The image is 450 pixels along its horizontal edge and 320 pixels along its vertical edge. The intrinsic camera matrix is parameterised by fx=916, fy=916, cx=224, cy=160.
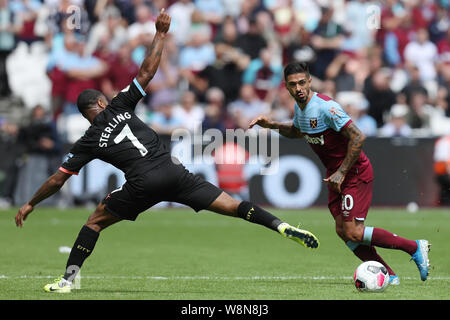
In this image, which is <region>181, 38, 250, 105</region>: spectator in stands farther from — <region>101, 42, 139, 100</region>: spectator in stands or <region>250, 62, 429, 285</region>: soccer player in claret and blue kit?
<region>250, 62, 429, 285</region>: soccer player in claret and blue kit

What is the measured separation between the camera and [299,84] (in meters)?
9.06

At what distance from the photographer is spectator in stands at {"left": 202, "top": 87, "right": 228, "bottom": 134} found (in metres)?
19.7

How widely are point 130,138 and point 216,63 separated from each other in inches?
498

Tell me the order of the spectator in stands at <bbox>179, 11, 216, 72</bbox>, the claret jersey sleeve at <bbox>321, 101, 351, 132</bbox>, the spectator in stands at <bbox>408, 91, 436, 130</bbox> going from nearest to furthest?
the claret jersey sleeve at <bbox>321, 101, 351, 132</bbox>, the spectator in stands at <bbox>408, 91, 436, 130</bbox>, the spectator in stands at <bbox>179, 11, 216, 72</bbox>

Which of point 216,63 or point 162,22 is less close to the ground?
point 216,63

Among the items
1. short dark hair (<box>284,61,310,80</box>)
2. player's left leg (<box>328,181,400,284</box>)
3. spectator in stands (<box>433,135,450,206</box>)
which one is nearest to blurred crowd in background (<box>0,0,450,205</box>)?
spectator in stands (<box>433,135,450,206</box>)

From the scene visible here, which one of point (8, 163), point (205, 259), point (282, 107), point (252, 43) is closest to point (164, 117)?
point (282, 107)

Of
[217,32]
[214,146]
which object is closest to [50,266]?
[214,146]

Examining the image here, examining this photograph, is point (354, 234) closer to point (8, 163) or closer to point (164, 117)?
point (164, 117)

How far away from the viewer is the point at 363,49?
73.3ft

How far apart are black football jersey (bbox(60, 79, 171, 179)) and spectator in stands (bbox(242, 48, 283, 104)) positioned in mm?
12395

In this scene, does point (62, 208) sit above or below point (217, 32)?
below

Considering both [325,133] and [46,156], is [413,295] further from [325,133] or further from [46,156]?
[46,156]
